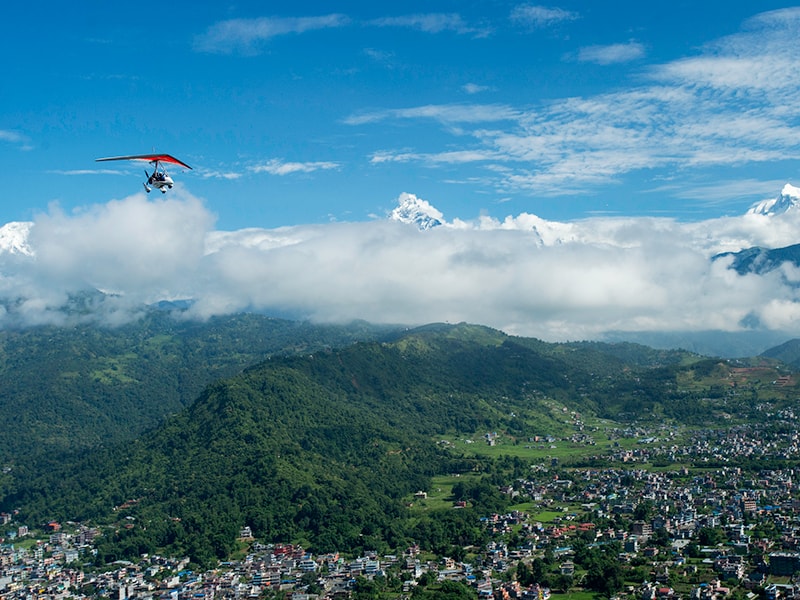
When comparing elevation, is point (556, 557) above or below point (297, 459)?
below

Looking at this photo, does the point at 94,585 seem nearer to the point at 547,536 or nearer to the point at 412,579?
the point at 412,579

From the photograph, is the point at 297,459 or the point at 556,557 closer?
the point at 556,557

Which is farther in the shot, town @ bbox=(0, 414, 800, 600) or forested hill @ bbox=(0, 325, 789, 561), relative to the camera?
forested hill @ bbox=(0, 325, 789, 561)

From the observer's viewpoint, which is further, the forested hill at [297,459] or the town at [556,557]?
the forested hill at [297,459]
